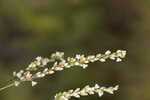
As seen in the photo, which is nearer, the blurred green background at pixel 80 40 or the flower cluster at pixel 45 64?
the flower cluster at pixel 45 64

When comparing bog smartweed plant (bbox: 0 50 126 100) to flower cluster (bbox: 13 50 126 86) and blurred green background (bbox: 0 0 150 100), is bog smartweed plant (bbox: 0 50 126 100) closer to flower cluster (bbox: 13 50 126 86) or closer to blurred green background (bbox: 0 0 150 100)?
flower cluster (bbox: 13 50 126 86)

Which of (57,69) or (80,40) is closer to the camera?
(57,69)

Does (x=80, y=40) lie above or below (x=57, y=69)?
above

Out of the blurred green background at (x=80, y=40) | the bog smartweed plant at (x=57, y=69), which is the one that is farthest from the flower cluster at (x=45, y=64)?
the blurred green background at (x=80, y=40)

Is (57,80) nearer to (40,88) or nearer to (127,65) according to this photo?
(40,88)

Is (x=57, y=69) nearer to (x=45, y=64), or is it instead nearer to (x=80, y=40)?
(x=45, y=64)

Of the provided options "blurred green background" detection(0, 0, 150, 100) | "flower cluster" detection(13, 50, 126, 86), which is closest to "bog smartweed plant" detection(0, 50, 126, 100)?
"flower cluster" detection(13, 50, 126, 86)

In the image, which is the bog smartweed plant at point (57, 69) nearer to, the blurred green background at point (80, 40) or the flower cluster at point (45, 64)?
the flower cluster at point (45, 64)

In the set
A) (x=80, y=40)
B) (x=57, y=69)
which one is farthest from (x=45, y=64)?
(x=80, y=40)

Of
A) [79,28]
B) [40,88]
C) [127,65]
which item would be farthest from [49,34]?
[127,65]
